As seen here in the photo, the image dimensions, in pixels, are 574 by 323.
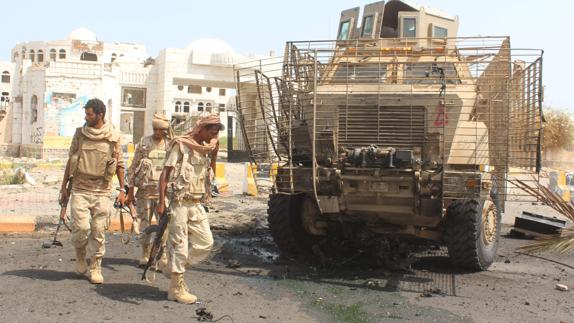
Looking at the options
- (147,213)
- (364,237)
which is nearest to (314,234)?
(364,237)

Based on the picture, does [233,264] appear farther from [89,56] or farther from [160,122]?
[89,56]

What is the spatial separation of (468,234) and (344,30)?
4.23m

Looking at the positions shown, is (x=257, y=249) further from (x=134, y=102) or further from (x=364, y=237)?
(x=134, y=102)

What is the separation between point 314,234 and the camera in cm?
666

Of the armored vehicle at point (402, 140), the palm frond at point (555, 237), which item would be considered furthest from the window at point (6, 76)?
the palm frond at point (555, 237)

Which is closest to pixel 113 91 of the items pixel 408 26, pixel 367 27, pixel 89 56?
pixel 367 27

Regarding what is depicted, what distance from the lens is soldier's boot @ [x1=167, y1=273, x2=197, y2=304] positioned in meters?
4.47

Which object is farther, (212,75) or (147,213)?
(212,75)

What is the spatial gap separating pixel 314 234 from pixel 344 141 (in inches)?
52.6

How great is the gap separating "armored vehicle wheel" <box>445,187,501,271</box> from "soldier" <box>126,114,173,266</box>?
298 cm

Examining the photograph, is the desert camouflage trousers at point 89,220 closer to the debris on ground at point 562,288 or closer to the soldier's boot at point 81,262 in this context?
the soldier's boot at point 81,262

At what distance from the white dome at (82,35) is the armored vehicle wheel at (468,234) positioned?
58.1 metres

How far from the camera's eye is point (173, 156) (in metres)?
4.59

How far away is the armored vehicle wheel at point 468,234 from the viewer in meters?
5.70
